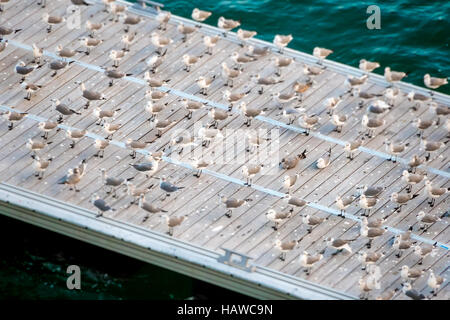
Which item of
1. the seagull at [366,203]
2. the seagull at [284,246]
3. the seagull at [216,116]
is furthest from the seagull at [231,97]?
the seagull at [284,246]

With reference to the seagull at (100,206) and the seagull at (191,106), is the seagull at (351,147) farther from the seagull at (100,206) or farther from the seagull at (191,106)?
the seagull at (100,206)

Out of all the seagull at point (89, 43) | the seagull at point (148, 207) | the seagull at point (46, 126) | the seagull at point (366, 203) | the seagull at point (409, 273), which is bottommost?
the seagull at point (409, 273)

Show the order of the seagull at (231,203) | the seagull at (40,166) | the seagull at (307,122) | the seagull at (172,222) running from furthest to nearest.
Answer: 1. the seagull at (307,122)
2. the seagull at (40,166)
3. the seagull at (231,203)
4. the seagull at (172,222)

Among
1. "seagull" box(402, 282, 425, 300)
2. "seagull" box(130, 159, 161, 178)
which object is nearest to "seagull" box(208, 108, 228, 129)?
"seagull" box(130, 159, 161, 178)

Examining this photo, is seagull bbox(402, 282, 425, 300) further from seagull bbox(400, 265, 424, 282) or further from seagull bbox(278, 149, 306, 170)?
seagull bbox(278, 149, 306, 170)

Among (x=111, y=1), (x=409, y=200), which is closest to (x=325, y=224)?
(x=409, y=200)
